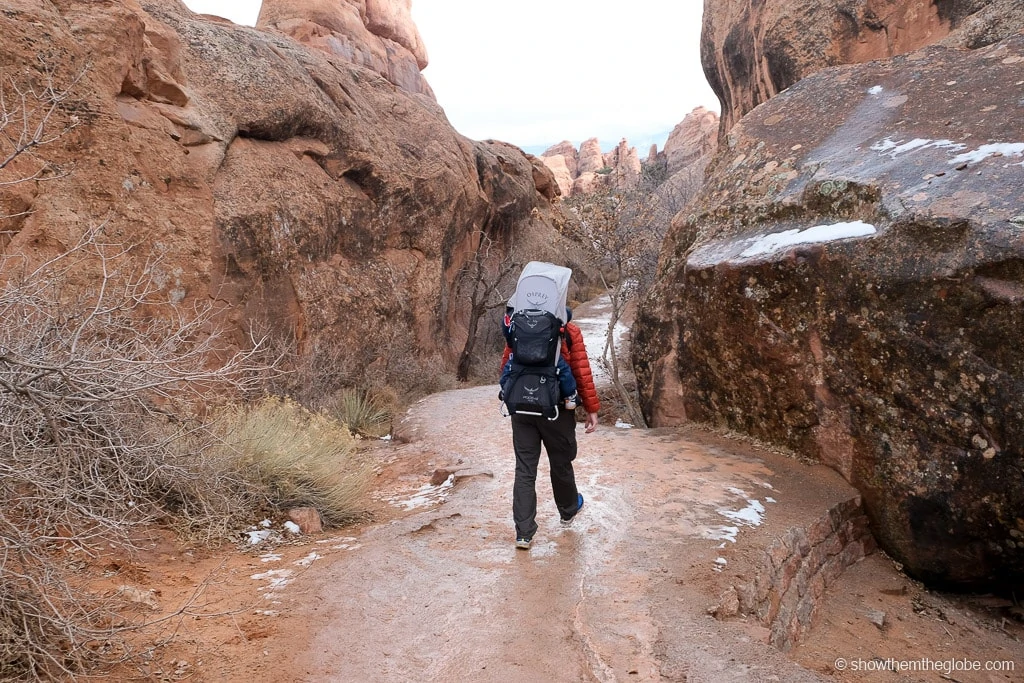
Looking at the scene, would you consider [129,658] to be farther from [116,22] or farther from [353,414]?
[116,22]

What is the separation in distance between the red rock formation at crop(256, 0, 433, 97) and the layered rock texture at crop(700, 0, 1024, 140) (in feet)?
31.7

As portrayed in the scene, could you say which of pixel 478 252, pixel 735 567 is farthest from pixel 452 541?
pixel 478 252

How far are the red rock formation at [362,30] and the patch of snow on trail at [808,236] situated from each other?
17.3 m

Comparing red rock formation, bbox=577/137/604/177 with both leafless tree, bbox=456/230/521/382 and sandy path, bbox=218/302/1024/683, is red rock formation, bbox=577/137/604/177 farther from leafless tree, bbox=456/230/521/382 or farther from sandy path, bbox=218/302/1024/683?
sandy path, bbox=218/302/1024/683

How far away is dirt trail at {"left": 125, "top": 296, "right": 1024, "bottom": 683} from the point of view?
2881 millimetres

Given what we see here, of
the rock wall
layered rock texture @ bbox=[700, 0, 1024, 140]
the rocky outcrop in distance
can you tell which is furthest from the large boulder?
the rocky outcrop in distance

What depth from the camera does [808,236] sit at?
5.27 meters

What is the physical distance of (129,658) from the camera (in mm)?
2639

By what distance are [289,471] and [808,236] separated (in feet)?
13.8

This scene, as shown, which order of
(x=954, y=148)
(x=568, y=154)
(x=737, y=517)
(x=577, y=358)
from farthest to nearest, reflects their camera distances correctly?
1. (x=568, y=154)
2. (x=954, y=148)
3. (x=737, y=517)
4. (x=577, y=358)

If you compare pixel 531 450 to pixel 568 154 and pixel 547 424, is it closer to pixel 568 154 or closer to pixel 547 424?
pixel 547 424

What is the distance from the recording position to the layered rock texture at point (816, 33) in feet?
31.4

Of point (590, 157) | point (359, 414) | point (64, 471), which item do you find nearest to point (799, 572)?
point (64, 471)

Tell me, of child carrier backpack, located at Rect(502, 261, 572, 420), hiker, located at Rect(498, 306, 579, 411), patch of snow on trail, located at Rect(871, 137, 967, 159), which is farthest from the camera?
patch of snow on trail, located at Rect(871, 137, 967, 159)
